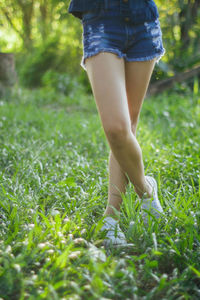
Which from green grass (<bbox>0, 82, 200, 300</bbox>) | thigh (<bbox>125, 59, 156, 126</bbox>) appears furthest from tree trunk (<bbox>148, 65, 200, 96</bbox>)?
thigh (<bbox>125, 59, 156, 126</bbox>)

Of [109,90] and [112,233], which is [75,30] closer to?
[109,90]

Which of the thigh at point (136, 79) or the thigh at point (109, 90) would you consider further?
the thigh at point (136, 79)

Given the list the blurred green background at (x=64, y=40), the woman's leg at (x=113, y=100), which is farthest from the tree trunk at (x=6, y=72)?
the woman's leg at (x=113, y=100)

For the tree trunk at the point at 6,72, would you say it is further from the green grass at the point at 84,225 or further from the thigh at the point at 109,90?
the thigh at the point at 109,90

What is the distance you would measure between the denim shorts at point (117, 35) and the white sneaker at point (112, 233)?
77 cm

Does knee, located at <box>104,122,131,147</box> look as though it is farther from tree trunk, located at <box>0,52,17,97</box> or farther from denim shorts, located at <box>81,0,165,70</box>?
tree trunk, located at <box>0,52,17,97</box>

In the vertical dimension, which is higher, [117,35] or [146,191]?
[117,35]

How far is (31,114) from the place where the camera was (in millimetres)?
4184

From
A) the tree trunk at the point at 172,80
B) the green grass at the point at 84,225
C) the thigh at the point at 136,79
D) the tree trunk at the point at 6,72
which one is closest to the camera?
the green grass at the point at 84,225

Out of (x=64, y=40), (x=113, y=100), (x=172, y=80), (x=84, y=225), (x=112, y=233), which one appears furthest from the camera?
(x=64, y=40)

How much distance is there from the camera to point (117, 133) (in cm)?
142

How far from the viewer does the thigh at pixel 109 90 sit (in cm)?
141

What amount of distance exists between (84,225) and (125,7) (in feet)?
3.40

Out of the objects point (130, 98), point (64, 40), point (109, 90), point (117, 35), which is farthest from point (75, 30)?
point (109, 90)
